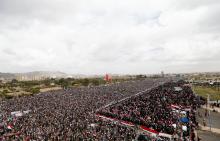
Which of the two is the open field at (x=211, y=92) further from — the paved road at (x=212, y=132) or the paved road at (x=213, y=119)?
the paved road at (x=212, y=132)

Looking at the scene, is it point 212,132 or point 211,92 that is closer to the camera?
point 212,132

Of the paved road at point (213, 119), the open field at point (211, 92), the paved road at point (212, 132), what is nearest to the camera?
the paved road at point (212, 132)

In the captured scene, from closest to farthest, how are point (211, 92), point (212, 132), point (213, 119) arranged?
1. point (212, 132)
2. point (213, 119)
3. point (211, 92)

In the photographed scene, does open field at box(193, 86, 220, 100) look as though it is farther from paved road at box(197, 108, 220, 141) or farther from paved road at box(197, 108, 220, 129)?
paved road at box(197, 108, 220, 141)

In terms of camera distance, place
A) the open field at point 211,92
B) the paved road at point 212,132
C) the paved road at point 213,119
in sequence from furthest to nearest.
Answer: the open field at point 211,92, the paved road at point 213,119, the paved road at point 212,132

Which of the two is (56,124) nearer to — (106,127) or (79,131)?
(79,131)

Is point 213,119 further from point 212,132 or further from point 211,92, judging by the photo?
point 211,92

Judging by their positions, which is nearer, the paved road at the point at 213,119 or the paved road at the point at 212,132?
the paved road at the point at 212,132

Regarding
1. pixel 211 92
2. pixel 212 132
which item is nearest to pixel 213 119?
pixel 212 132

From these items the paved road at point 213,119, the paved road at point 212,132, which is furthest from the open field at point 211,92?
the paved road at point 212,132

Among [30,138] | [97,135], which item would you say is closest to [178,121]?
[97,135]

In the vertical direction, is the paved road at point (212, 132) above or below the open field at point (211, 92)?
below
